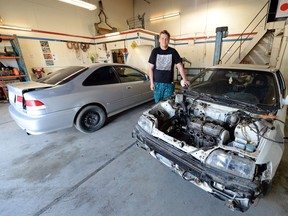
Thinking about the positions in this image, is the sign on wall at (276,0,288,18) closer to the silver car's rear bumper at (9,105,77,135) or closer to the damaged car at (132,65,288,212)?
the damaged car at (132,65,288,212)

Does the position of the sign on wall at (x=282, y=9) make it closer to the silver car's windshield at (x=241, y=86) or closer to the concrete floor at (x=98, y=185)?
the silver car's windshield at (x=241, y=86)

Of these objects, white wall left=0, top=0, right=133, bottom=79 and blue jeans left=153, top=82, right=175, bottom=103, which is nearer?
blue jeans left=153, top=82, right=175, bottom=103

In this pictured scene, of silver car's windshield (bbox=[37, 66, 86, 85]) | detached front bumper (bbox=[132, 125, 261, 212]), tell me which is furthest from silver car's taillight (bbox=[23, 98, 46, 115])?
detached front bumper (bbox=[132, 125, 261, 212])

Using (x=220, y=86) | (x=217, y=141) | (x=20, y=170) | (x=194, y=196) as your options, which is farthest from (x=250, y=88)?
(x=20, y=170)

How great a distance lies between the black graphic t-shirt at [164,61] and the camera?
7.89ft

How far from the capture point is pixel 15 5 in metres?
5.39

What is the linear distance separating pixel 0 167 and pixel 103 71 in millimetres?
2180

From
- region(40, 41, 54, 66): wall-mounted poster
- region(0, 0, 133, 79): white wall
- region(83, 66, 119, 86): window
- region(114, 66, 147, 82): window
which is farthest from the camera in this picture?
region(40, 41, 54, 66): wall-mounted poster

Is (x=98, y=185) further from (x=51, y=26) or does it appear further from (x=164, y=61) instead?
(x=51, y=26)

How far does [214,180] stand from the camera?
1.12 meters

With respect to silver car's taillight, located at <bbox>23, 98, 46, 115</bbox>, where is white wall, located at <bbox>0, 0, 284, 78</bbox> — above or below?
above

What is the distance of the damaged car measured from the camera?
3.49ft

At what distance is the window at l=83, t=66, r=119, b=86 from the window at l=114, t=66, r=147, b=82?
19 centimetres

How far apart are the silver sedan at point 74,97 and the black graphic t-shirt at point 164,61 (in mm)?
1001
